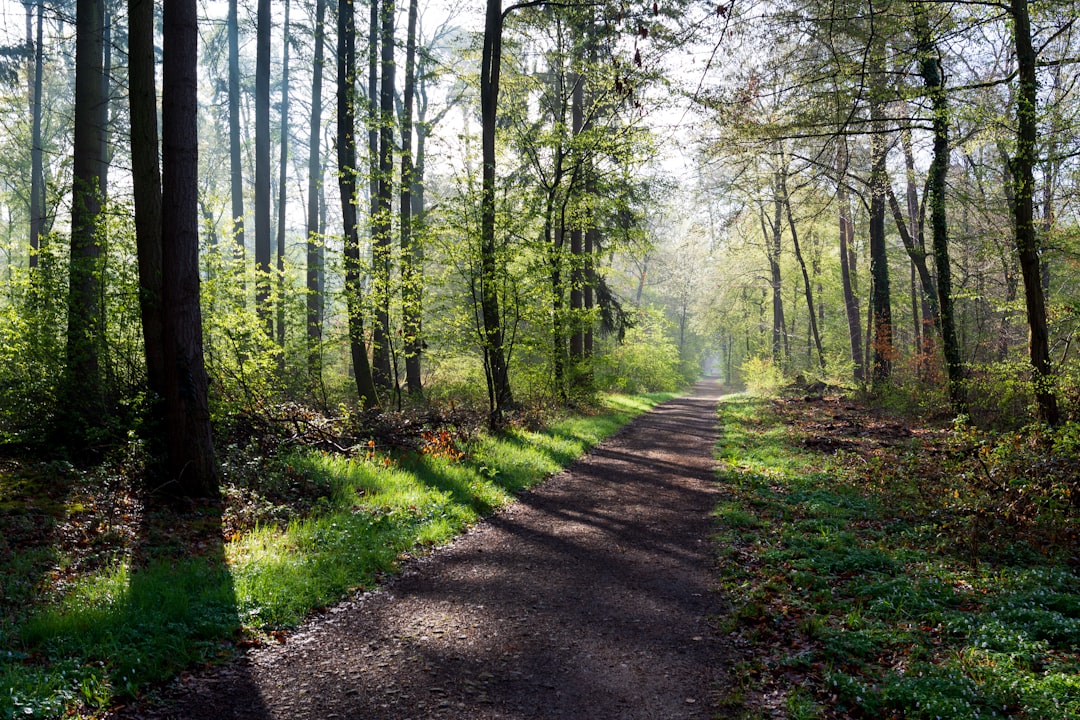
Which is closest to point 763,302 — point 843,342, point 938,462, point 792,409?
point 843,342

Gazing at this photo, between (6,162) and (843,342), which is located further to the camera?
(843,342)

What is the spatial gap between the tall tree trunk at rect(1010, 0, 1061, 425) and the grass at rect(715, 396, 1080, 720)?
2.34 metres

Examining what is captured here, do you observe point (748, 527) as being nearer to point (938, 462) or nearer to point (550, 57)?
point (938, 462)

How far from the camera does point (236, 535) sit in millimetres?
5668

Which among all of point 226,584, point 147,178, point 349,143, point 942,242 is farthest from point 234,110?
point 942,242

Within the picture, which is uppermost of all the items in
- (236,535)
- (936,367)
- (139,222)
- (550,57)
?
(550,57)

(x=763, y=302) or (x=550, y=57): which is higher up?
(x=550, y=57)

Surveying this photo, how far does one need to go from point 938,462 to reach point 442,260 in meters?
8.76

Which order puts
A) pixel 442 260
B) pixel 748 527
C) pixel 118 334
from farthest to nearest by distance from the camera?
1. pixel 442 260
2. pixel 118 334
3. pixel 748 527

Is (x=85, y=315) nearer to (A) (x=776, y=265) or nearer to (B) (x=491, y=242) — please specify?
(B) (x=491, y=242)

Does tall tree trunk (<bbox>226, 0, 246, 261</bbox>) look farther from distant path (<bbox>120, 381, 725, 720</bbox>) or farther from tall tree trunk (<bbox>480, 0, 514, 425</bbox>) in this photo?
distant path (<bbox>120, 381, 725, 720</bbox>)

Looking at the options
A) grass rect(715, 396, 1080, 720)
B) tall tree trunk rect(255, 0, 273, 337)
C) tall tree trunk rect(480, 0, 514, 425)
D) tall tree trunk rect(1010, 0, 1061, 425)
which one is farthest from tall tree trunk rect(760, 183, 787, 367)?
grass rect(715, 396, 1080, 720)

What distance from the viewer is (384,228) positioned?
11.8 m

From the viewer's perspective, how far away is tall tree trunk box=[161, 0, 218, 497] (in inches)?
250
